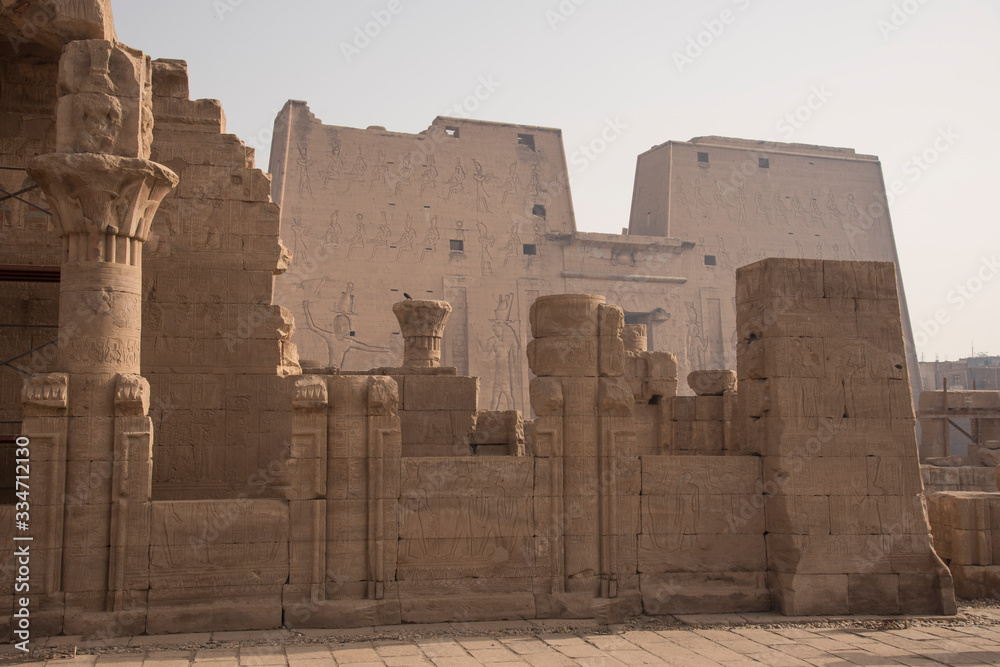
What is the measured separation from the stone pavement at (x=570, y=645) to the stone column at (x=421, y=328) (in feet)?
26.8

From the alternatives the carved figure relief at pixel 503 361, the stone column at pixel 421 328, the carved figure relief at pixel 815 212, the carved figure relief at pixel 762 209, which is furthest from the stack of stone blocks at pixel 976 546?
the carved figure relief at pixel 815 212

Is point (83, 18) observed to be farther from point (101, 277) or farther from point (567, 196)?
point (567, 196)

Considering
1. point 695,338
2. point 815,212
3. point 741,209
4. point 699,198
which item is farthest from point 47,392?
point 815,212

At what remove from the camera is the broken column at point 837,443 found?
7.57 m

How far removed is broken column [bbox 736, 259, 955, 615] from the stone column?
761 cm

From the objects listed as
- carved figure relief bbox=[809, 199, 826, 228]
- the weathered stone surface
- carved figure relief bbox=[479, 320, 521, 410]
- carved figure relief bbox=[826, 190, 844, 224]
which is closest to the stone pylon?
the weathered stone surface

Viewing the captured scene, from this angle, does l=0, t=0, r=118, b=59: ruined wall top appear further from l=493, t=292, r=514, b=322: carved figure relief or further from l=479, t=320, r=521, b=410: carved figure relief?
l=493, t=292, r=514, b=322: carved figure relief

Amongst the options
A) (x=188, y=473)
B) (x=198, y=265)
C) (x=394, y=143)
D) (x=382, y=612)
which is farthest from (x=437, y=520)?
(x=394, y=143)

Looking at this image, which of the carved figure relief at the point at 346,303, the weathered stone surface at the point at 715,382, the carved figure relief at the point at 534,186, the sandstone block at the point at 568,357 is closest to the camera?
the sandstone block at the point at 568,357

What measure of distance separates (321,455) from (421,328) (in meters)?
7.99

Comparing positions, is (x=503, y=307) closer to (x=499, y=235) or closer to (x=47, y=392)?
(x=499, y=235)

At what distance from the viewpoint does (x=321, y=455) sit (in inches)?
273

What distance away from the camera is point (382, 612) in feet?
22.4

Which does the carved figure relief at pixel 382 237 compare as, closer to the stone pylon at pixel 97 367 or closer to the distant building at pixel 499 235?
the distant building at pixel 499 235
